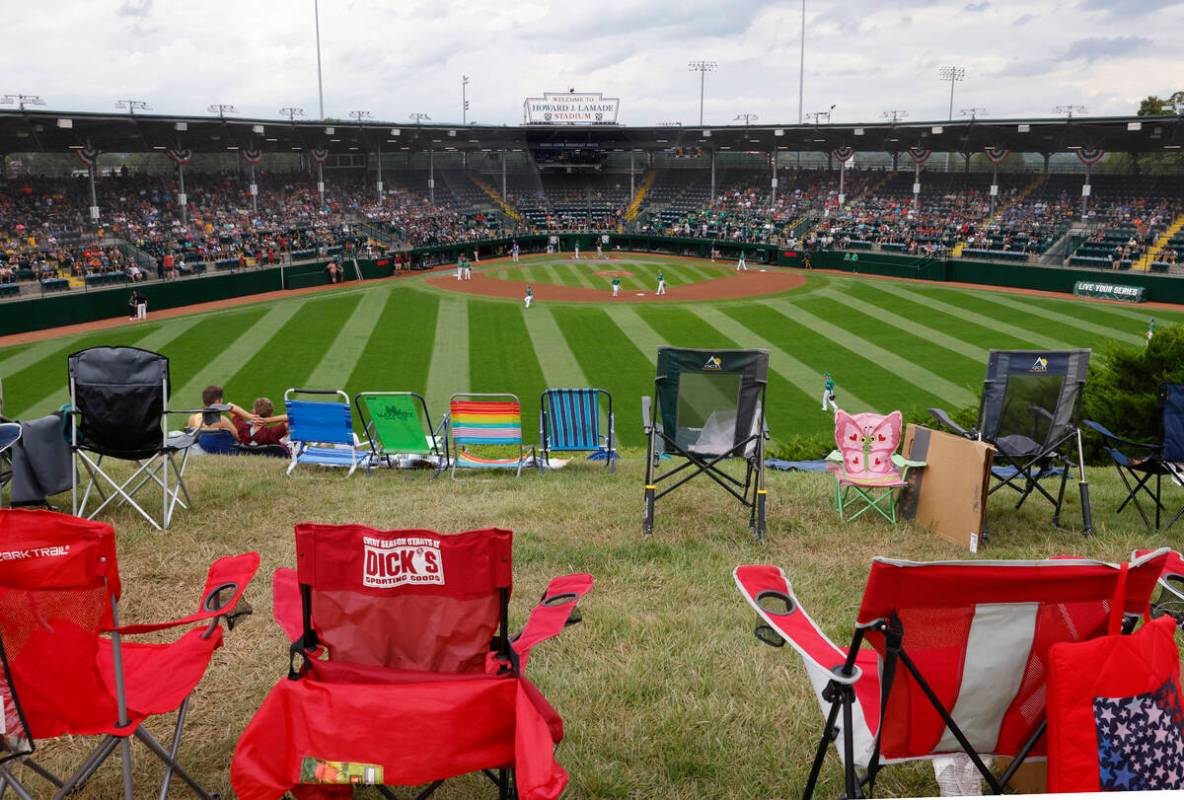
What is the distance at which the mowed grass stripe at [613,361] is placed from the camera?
19891 millimetres

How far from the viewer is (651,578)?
240 inches

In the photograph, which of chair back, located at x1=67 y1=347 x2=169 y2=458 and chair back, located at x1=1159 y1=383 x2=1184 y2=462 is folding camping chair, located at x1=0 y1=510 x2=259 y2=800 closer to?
chair back, located at x1=67 y1=347 x2=169 y2=458

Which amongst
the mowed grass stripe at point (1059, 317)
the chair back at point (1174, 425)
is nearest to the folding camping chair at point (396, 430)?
the chair back at point (1174, 425)

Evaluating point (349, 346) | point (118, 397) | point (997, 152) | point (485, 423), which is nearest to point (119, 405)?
point (118, 397)

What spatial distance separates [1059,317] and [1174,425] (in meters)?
27.7

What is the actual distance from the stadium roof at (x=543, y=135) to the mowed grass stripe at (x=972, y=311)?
14492 millimetres

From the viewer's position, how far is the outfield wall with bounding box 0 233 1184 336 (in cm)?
2950

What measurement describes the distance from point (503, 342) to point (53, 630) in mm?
24382

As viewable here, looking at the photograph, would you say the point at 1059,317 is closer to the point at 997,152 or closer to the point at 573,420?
the point at 997,152

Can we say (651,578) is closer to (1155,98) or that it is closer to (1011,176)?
(1011,176)

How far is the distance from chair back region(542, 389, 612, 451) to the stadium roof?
120 ft

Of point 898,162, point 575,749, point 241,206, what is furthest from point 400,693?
point 898,162

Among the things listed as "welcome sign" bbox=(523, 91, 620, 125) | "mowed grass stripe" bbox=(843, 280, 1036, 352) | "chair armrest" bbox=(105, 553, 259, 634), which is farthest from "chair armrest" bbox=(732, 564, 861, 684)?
"welcome sign" bbox=(523, 91, 620, 125)

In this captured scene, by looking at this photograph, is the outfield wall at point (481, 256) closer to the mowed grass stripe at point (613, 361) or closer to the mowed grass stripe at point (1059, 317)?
the mowed grass stripe at point (1059, 317)
